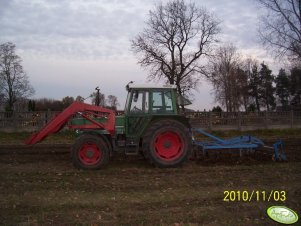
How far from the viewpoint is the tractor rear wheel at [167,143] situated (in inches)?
390

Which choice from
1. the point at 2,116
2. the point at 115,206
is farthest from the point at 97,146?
the point at 2,116

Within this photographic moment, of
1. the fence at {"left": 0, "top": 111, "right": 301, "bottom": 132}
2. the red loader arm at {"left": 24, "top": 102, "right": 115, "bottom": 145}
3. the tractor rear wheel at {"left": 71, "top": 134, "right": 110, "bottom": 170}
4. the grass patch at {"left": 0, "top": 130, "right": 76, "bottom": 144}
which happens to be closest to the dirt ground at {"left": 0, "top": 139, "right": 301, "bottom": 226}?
the tractor rear wheel at {"left": 71, "top": 134, "right": 110, "bottom": 170}

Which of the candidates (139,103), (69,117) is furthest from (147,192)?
(69,117)

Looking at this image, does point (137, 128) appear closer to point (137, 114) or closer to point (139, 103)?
point (137, 114)

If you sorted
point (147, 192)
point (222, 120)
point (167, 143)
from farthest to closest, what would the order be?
point (222, 120) → point (167, 143) → point (147, 192)

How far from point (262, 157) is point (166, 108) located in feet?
11.2

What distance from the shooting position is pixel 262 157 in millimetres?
11266

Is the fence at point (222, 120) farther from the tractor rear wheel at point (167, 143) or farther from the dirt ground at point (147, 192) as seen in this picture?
the tractor rear wheel at point (167, 143)

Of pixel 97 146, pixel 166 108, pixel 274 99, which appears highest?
pixel 274 99

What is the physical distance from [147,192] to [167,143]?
2952 mm

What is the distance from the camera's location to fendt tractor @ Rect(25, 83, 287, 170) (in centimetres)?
986

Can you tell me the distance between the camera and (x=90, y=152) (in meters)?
9.79

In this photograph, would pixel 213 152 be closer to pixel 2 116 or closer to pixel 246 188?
pixel 246 188

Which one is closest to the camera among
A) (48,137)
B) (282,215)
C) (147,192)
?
(282,215)
